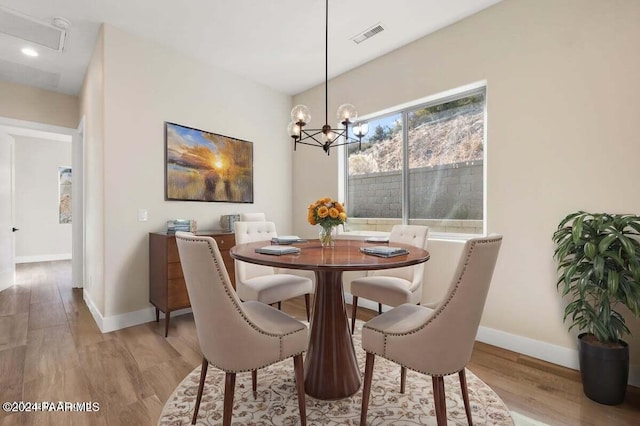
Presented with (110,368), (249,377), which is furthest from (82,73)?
(249,377)

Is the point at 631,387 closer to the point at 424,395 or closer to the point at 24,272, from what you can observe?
the point at 424,395

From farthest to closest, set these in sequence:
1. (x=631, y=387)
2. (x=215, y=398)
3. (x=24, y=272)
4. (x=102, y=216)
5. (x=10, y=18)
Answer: (x=24, y=272) < (x=102, y=216) < (x=10, y=18) < (x=631, y=387) < (x=215, y=398)

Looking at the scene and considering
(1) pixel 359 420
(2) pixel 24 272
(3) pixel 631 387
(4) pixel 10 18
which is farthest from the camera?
(2) pixel 24 272

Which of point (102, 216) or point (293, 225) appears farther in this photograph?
point (293, 225)

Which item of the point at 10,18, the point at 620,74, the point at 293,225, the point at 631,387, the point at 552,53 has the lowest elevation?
the point at 631,387

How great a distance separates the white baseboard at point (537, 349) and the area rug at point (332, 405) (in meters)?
0.71

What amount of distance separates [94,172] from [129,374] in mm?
2206

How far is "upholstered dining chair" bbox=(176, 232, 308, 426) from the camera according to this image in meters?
1.28

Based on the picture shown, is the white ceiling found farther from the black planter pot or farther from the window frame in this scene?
the black planter pot

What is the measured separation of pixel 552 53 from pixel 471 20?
2.59 feet

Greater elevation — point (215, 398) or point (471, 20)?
point (471, 20)

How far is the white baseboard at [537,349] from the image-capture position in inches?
77.2

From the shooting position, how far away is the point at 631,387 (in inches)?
75.9

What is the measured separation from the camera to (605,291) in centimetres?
176
